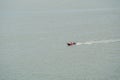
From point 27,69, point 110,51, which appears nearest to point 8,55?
point 27,69

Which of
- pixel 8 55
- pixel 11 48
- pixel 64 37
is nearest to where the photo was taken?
pixel 8 55

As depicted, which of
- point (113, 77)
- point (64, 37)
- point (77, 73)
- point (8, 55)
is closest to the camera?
point (113, 77)

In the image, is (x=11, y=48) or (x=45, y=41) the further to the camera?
(x=45, y=41)

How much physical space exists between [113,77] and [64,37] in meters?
15.9

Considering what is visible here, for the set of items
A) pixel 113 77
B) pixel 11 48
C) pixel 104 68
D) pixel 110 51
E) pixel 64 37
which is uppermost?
pixel 64 37

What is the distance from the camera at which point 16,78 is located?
17.8m

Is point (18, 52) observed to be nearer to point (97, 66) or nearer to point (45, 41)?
point (45, 41)

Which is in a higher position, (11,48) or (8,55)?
(11,48)

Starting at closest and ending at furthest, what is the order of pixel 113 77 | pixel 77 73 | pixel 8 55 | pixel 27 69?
pixel 113 77, pixel 77 73, pixel 27 69, pixel 8 55

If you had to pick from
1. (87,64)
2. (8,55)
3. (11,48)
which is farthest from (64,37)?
(87,64)

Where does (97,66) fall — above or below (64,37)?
below

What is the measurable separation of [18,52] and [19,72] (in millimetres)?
6411

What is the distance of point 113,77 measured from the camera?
57.4ft

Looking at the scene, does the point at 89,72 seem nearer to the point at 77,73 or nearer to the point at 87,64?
the point at 77,73
